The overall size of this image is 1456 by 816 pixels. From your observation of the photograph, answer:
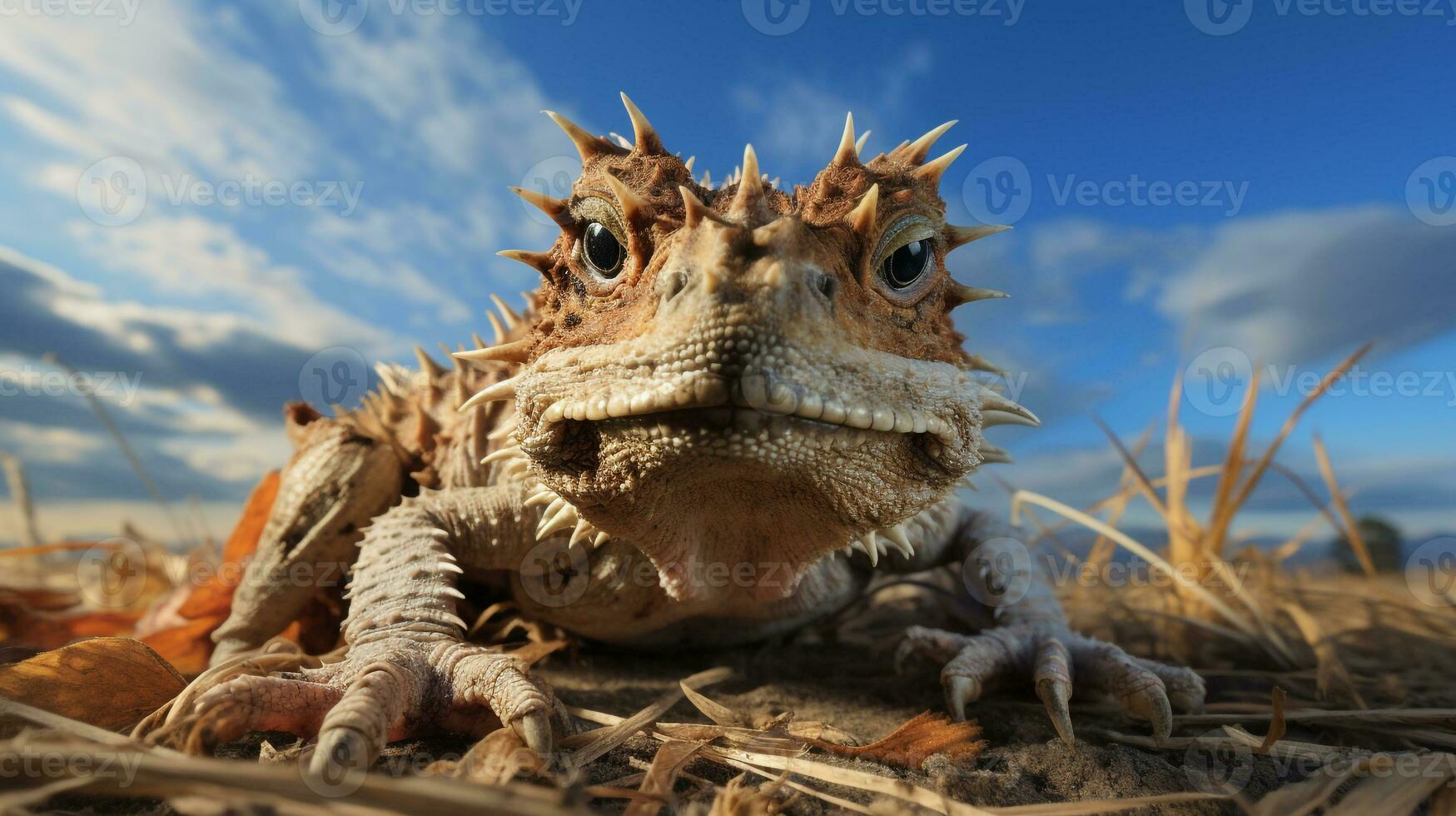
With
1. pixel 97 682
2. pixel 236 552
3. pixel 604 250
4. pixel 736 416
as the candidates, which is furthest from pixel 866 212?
pixel 236 552

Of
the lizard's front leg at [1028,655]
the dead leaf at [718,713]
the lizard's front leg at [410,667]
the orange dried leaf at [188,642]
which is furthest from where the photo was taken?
the orange dried leaf at [188,642]

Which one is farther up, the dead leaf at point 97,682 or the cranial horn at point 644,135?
the cranial horn at point 644,135

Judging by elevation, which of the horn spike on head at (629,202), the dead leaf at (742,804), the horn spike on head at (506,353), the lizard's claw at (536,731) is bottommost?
the dead leaf at (742,804)

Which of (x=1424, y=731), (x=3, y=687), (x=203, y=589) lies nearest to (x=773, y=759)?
(x=3, y=687)

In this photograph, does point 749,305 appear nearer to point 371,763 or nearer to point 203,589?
point 371,763

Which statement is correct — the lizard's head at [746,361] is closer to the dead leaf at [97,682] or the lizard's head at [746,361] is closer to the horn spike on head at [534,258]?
the horn spike on head at [534,258]

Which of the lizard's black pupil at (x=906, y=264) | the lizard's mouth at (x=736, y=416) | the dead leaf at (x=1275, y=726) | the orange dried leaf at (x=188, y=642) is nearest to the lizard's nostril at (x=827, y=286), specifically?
the lizard's mouth at (x=736, y=416)
